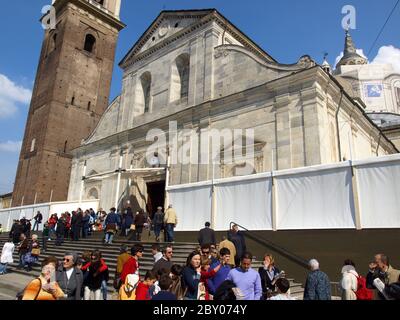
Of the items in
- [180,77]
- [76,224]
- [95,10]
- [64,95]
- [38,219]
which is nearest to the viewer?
[76,224]

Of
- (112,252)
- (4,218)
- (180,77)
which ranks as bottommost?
(112,252)

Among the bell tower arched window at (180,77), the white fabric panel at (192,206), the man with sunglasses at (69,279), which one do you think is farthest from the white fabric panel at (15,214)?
the man with sunglasses at (69,279)

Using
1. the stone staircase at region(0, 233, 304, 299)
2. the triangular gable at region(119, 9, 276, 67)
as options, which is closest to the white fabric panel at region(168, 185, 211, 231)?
the stone staircase at region(0, 233, 304, 299)

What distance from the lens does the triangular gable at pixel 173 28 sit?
19.5m

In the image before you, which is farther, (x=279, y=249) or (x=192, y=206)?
(x=192, y=206)

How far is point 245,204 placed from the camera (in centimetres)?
1087

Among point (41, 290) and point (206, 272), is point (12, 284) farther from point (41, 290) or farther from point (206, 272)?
point (206, 272)

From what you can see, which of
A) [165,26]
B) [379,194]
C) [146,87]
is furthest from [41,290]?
[165,26]

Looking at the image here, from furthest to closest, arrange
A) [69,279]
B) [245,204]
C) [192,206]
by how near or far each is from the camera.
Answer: [192,206] < [245,204] < [69,279]

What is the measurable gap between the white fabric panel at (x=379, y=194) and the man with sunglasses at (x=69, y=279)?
6957 mm

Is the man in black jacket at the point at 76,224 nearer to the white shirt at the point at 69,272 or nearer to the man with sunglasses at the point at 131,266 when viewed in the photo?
the man with sunglasses at the point at 131,266

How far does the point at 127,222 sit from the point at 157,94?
10.2 meters

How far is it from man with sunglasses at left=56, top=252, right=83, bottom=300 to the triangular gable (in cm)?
1620

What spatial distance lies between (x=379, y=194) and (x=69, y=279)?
24.4ft
